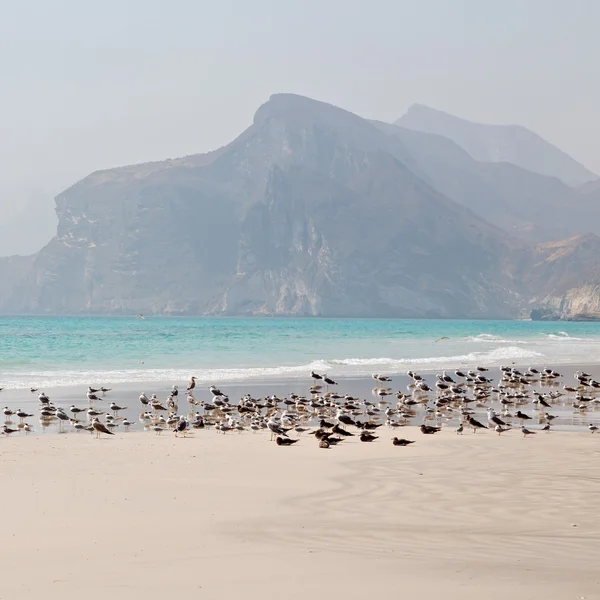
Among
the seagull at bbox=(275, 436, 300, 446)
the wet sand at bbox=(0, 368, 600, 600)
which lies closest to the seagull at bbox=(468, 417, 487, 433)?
the wet sand at bbox=(0, 368, 600, 600)

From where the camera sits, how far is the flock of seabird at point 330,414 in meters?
20.8

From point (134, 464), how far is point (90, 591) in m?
7.55

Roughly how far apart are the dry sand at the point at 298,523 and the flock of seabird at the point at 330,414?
10.0ft

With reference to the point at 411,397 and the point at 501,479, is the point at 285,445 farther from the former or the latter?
the point at 411,397

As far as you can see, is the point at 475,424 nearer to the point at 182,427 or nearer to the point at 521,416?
the point at 521,416

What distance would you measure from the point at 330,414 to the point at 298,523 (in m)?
13.8

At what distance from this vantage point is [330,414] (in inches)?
965

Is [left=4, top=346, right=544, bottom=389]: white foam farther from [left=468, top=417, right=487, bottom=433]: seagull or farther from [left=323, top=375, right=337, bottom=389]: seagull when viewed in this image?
[left=468, top=417, right=487, bottom=433]: seagull

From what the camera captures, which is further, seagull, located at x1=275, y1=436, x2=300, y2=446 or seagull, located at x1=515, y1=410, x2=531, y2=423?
seagull, located at x1=515, y1=410, x2=531, y2=423

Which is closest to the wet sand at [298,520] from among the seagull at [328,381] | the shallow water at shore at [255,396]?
the shallow water at shore at [255,396]

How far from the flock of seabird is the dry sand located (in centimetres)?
305

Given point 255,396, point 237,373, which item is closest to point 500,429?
point 255,396

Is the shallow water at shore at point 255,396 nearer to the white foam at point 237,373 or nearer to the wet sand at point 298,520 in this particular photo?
the white foam at point 237,373

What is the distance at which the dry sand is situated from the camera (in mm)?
8109
